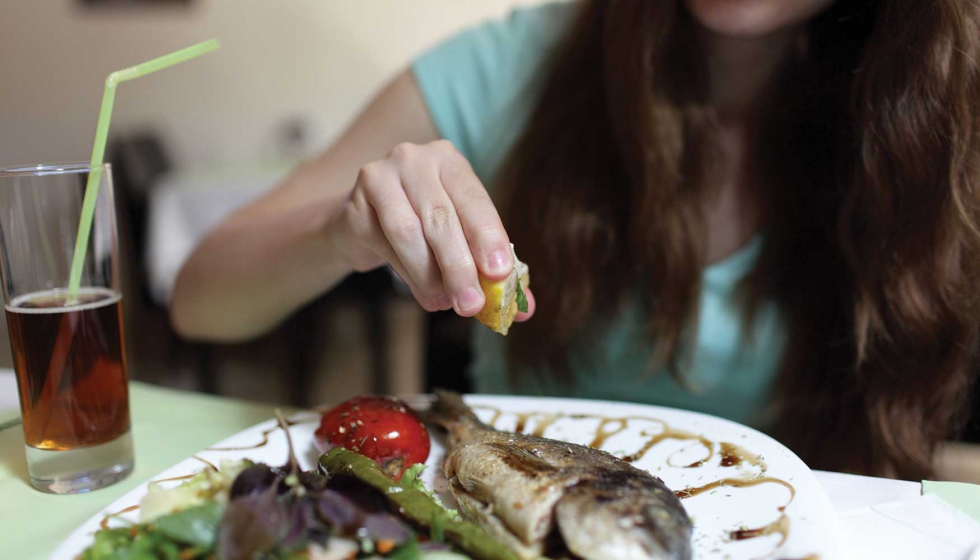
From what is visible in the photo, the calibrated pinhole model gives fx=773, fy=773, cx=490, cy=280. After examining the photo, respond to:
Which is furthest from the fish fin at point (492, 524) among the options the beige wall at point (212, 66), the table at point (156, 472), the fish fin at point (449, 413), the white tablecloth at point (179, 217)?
the beige wall at point (212, 66)

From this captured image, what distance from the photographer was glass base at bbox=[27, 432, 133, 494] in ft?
2.67

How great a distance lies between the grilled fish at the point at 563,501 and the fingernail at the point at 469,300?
13cm

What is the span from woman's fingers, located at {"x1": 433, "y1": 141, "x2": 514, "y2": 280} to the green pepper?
0.21 m

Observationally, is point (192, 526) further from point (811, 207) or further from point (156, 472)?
point (811, 207)

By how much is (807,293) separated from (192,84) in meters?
4.80

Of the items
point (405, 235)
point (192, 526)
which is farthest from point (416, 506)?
point (405, 235)

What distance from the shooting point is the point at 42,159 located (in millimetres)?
5379

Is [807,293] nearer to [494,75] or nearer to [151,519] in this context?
[494,75]

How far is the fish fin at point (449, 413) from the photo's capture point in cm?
87

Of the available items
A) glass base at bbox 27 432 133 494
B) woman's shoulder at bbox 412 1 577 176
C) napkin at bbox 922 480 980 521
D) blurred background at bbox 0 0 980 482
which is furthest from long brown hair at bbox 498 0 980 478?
blurred background at bbox 0 0 980 482

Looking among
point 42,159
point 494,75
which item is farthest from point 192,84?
point 494,75

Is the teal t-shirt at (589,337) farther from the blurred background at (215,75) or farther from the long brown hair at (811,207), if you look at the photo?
the blurred background at (215,75)

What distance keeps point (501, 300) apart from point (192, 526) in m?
0.34

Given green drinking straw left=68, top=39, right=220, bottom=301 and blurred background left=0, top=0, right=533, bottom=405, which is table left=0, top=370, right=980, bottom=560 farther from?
blurred background left=0, top=0, right=533, bottom=405
